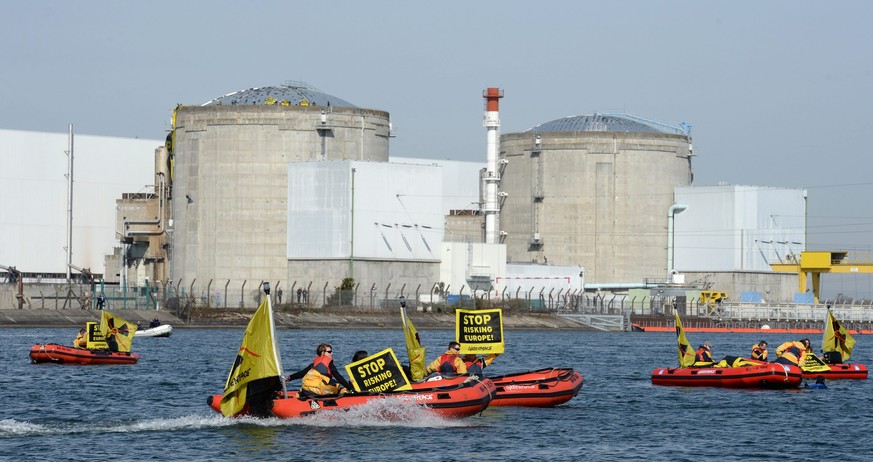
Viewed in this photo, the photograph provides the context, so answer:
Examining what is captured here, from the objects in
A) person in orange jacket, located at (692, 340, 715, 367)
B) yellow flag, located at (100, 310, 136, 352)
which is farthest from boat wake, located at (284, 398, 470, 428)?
yellow flag, located at (100, 310, 136, 352)

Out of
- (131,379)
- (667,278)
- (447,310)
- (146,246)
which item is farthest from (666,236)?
(131,379)

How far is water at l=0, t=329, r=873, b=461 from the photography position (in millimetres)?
37625

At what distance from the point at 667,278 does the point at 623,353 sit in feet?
223

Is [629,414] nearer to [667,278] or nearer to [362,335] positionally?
[362,335]

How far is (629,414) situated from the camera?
159 feet

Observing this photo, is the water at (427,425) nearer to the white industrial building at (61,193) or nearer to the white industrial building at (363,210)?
the white industrial building at (363,210)

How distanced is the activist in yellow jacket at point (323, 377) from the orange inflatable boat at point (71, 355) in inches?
1168

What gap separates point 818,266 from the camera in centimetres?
14762

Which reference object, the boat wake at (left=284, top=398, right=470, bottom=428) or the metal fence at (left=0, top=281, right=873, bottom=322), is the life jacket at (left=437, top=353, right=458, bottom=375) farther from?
the metal fence at (left=0, top=281, right=873, bottom=322)

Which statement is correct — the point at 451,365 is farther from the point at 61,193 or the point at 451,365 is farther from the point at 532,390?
the point at 61,193

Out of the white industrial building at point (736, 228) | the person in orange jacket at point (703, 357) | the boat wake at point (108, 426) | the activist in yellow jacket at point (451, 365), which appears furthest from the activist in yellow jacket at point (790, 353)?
the white industrial building at point (736, 228)

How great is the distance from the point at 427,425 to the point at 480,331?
7862 mm

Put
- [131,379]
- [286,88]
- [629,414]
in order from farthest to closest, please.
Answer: [286,88]
[131,379]
[629,414]

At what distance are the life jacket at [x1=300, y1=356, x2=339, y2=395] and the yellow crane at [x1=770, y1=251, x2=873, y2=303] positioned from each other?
113 m
